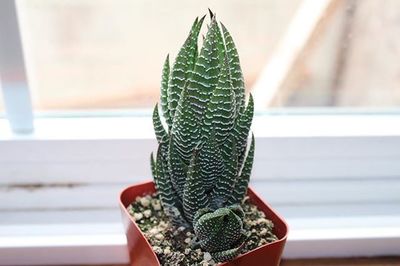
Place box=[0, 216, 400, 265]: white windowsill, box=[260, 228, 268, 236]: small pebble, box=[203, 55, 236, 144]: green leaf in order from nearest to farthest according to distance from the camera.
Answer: box=[203, 55, 236, 144]: green leaf → box=[260, 228, 268, 236]: small pebble → box=[0, 216, 400, 265]: white windowsill

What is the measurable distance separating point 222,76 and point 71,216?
432 millimetres

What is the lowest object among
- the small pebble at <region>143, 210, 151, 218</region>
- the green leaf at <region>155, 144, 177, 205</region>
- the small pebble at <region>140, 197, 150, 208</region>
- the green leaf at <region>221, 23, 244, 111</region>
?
the small pebble at <region>143, 210, 151, 218</region>

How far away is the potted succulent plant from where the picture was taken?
0.52 m

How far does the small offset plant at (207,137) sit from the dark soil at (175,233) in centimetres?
2

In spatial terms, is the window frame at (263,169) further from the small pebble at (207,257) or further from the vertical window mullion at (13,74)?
the small pebble at (207,257)

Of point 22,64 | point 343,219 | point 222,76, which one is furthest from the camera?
point 343,219

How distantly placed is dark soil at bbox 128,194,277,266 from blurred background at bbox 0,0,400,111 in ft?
0.73

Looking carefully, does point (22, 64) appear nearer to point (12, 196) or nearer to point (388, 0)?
point (12, 196)

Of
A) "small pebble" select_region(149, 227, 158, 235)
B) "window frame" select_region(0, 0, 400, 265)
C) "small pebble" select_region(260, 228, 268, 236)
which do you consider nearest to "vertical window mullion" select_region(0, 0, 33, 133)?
"window frame" select_region(0, 0, 400, 265)

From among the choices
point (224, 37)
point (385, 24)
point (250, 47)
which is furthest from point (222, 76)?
point (385, 24)

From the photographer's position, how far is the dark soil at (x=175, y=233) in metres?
0.58

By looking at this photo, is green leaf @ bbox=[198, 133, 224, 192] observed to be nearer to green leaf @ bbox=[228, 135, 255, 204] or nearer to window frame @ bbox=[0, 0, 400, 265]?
green leaf @ bbox=[228, 135, 255, 204]

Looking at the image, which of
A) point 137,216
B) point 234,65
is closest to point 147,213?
point 137,216

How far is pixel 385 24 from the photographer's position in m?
0.79
